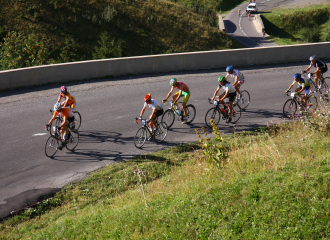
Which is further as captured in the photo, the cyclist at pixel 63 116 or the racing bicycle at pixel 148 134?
the racing bicycle at pixel 148 134

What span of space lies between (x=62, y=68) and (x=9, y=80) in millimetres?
2683

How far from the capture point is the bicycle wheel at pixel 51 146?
10.1m

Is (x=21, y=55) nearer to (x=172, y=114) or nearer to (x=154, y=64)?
(x=154, y=64)

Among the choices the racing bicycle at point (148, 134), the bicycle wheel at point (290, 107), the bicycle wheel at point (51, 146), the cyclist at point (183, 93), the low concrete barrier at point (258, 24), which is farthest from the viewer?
the low concrete barrier at point (258, 24)

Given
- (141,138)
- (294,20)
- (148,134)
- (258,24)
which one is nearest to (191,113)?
(148,134)

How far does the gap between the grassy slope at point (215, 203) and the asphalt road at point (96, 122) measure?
→ 47.2 inches

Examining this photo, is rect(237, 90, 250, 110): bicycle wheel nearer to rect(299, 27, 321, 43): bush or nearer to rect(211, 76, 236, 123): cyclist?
rect(211, 76, 236, 123): cyclist

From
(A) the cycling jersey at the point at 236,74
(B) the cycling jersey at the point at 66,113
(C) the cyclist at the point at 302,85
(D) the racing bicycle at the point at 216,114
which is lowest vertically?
(D) the racing bicycle at the point at 216,114

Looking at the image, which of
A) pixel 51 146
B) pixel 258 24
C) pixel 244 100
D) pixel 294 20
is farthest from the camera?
pixel 294 20

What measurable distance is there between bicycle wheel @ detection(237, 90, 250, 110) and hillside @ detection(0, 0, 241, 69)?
10.4 m

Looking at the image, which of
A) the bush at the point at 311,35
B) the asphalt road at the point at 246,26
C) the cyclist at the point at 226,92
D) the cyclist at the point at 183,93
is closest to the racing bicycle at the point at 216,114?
the cyclist at the point at 226,92

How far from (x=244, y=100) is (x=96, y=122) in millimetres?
6705

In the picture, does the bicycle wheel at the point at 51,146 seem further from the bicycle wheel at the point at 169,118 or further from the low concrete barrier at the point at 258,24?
the low concrete barrier at the point at 258,24

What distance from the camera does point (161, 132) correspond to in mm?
11016
